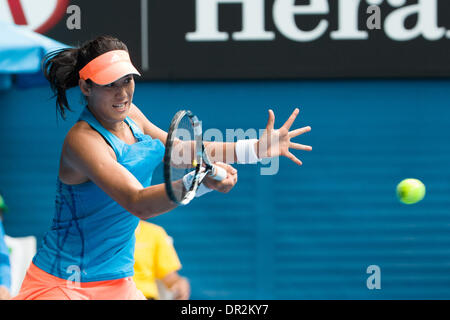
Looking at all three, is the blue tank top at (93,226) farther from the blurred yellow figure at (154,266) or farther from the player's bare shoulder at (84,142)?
the blurred yellow figure at (154,266)

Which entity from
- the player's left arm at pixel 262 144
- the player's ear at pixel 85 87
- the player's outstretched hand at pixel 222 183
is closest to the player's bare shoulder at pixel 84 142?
the player's ear at pixel 85 87

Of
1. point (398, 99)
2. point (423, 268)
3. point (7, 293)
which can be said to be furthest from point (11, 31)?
point (423, 268)

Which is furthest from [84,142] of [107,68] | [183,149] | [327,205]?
[327,205]

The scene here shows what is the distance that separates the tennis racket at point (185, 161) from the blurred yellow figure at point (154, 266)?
7.31ft

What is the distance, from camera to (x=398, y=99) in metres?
6.84

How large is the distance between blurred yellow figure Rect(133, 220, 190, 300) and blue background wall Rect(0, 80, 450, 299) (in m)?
1.27

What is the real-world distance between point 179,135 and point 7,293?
1.02m

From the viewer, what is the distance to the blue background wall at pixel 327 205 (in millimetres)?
6836

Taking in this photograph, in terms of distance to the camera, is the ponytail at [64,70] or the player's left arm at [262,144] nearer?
the ponytail at [64,70]

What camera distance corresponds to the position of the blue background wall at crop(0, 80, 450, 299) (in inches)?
269

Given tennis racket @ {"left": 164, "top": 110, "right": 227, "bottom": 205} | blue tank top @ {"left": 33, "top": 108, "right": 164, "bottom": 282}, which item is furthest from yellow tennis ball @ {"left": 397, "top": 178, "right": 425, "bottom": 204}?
blue tank top @ {"left": 33, "top": 108, "right": 164, "bottom": 282}

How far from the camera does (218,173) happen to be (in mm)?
3020
